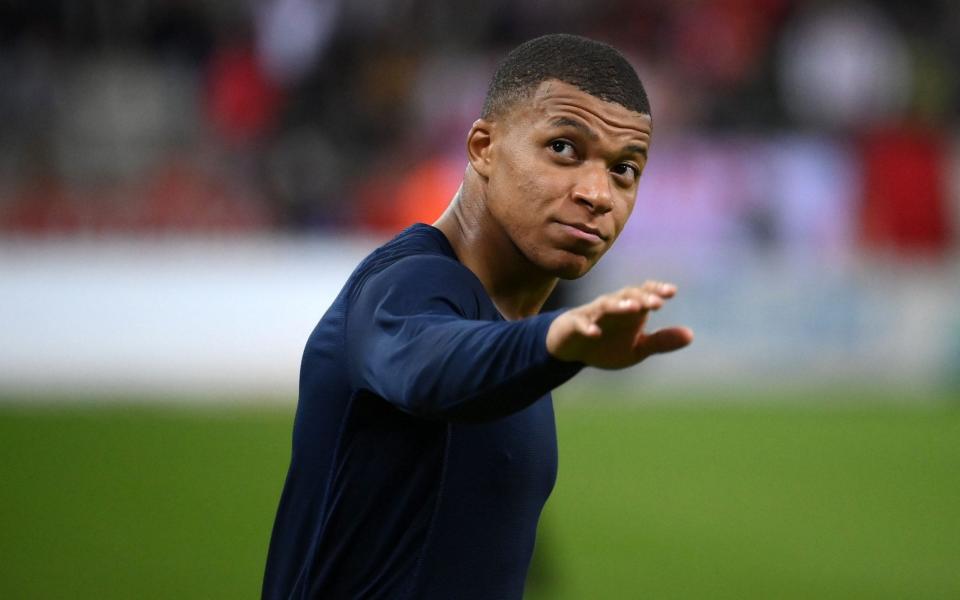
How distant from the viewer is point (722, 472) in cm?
1089

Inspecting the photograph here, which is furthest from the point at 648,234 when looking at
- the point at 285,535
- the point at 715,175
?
the point at 285,535

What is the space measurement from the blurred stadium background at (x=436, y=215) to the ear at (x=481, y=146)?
6.90 meters

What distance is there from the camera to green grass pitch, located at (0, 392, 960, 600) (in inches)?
304

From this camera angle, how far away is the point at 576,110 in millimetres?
2789

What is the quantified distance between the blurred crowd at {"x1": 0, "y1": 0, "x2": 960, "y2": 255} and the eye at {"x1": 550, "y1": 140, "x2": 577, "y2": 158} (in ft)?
36.1

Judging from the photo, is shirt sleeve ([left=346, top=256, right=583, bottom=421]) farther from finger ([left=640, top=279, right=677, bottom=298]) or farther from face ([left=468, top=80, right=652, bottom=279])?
face ([left=468, top=80, right=652, bottom=279])

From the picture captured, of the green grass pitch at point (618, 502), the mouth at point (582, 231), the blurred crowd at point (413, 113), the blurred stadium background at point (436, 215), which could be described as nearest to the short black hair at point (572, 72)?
the mouth at point (582, 231)

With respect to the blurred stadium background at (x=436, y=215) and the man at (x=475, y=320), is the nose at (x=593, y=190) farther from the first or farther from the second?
the blurred stadium background at (x=436, y=215)

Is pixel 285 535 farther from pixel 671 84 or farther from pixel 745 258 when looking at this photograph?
pixel 671 84

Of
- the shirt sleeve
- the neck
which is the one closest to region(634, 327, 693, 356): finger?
the shirt sleeve

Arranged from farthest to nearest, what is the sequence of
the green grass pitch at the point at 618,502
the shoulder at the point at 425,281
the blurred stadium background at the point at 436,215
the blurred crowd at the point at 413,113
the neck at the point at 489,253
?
1. the blurred crowd at the point at 413,113
2. the blurred stadium background at the point at 436,215
3. the green grass pitch at the point at 618,502
4. the neck at the point at 489,253
5. the shoulder at the point at 425,281

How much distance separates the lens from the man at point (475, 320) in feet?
8.84

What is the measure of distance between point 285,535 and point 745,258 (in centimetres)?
1192

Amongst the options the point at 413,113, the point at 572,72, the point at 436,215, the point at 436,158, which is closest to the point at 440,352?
the point at 572,72
